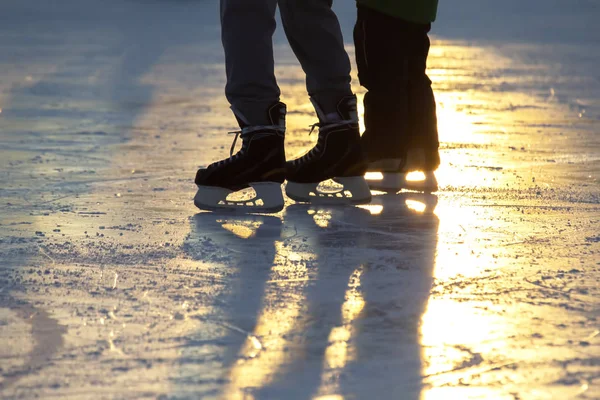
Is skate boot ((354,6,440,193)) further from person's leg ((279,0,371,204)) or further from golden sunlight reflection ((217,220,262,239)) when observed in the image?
golden sunlight reflection ((217,220,262,239))

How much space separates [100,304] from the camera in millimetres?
1929

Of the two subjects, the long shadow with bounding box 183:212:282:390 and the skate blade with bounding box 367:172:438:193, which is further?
the skate blade with bounding box 367:172:438:193

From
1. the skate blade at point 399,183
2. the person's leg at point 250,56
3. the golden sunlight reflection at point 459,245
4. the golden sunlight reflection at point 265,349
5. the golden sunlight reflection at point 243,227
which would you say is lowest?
the golden sunlight reflection at point 265,349

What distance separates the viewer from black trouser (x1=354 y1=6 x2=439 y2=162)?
3244mm

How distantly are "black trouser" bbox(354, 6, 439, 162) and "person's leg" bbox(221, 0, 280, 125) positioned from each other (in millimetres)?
484

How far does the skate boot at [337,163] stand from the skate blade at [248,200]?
0.15 meters

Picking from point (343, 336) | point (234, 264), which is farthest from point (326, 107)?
point (343, 336)

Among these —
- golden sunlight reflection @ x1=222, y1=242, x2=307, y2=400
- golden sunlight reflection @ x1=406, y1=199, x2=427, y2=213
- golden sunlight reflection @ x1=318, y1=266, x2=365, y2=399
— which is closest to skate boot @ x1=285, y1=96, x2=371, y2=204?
golden sunlight reflection @ x1=406, y1=199, x2=427, y2=213

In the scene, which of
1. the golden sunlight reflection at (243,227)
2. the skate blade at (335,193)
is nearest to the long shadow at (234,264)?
the golden sunlight reflection at (243,227)

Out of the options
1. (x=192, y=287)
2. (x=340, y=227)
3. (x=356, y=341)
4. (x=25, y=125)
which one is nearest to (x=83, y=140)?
(x=25, y=125)

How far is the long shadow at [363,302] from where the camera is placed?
5.12 ft

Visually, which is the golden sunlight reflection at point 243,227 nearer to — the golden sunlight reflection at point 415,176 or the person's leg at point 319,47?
the person's leg at point 319,47

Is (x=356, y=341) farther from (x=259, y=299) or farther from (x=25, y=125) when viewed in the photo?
(x=25, y=125)

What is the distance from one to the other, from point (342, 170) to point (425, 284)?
0.95 meters
